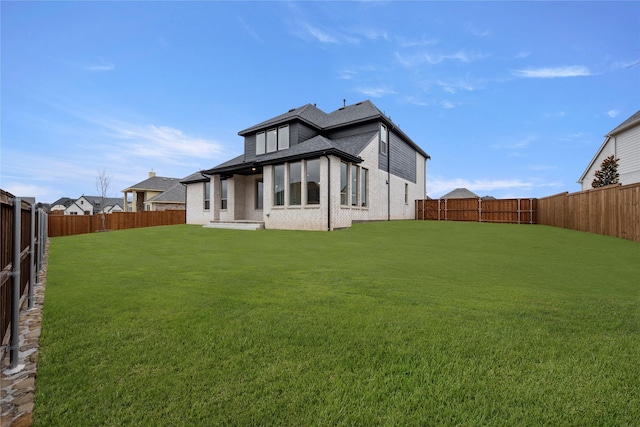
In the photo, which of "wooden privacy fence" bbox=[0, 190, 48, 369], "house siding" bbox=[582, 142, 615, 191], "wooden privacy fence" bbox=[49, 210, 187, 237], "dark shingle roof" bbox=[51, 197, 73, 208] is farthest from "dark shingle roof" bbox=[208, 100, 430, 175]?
"dark shingle roof" bbox=[51, 197, 73, 208]

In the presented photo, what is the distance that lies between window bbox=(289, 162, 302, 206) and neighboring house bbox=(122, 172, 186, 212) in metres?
23.8

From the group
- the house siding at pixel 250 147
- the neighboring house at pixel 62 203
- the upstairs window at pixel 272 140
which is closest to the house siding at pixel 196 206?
the house siding at pixel 250 147

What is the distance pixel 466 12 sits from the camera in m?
11.5

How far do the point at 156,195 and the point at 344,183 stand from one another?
29506 mm

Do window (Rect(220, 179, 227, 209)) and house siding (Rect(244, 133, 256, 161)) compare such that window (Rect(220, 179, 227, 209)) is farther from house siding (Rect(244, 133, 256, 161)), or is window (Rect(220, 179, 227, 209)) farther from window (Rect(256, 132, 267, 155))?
window (Rect(256, 132, 267, 155))

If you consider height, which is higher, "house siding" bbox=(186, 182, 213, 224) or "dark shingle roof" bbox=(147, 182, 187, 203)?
"dark shingle roof" bbox=(147, 182, 187, 203)

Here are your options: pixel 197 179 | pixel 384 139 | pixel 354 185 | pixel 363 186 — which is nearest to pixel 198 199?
pixel 197 179

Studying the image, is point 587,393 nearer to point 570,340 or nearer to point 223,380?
point 570,340

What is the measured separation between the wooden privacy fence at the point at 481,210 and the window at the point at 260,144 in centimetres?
1424

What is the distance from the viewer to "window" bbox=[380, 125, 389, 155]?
727 inches

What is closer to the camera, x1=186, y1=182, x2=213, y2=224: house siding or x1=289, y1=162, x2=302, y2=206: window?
x1=289, y1=162, x2=302, y2=206: window

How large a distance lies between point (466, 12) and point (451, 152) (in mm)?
16366

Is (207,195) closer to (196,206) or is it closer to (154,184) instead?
(196,206)

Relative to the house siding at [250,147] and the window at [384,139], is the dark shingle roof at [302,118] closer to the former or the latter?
the house siding at [250,147]
